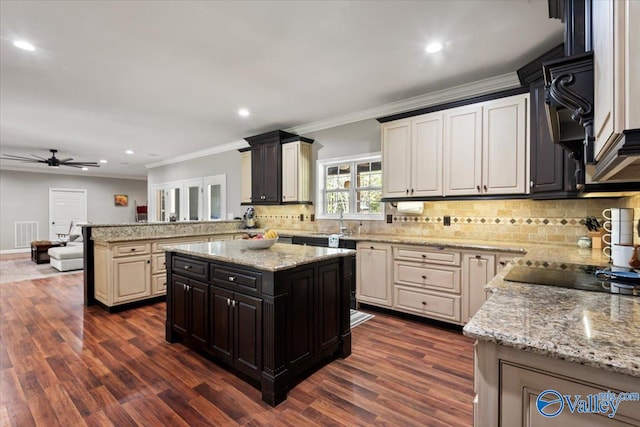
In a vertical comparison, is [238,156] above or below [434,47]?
below

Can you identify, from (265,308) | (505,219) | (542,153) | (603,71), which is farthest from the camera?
(505,219)

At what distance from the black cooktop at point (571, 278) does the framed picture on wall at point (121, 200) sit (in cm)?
1287

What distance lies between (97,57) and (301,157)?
9.04 ft

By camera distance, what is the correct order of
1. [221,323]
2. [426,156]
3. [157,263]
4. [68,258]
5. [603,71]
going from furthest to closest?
[68,258]
[157,263]
[426,156]
[221,323]
[603,71]

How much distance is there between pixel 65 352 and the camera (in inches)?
109

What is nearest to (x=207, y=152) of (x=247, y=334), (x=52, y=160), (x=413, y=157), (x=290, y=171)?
(x=290, y=171)

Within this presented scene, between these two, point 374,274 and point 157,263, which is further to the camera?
point 157,263

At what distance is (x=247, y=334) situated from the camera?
2191mm

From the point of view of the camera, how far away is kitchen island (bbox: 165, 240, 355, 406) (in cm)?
206

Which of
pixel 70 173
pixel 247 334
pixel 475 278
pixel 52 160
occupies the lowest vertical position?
pixel 247 334

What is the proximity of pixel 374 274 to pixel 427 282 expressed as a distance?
639 millimetres

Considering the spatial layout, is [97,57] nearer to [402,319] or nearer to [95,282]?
[95,282]

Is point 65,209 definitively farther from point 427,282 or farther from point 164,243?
point 427,282

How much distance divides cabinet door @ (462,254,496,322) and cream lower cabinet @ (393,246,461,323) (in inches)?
2.7
